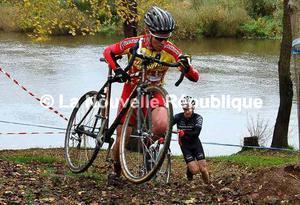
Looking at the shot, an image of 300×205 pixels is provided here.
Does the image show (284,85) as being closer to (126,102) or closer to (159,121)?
(126,102)

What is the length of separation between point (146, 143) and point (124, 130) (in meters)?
0.36

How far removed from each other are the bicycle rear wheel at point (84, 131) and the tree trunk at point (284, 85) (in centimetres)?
788

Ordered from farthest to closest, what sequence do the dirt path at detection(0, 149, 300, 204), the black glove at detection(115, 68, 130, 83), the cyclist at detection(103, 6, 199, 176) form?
the black glove at detection(115, 68, 130, 83) < the cyclist at detection(103, 6, 199, 176) < the dirt path at detection(0, 149, 300, 204)

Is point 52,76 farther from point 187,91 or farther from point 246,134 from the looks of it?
point 246,134

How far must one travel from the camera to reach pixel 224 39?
47.3m

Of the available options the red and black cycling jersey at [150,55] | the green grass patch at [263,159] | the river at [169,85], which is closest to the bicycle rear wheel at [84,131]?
the red and black cycling jersey at [150,55]

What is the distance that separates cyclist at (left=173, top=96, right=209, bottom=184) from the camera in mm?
8156

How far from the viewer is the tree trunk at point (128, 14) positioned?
1331 centimetres

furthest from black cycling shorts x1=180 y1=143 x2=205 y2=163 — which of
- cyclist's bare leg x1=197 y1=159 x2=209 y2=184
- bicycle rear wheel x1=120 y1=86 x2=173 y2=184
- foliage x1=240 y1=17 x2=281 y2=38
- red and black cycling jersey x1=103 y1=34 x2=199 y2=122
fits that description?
foliage x1=240 y1=17 x2=281 y2=38

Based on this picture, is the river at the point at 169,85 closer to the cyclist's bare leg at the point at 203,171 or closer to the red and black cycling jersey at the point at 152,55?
the cyclist's bare leg at the point at 203,171

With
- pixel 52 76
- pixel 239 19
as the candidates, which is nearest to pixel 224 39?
pixel 239 19

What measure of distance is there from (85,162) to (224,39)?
136ft

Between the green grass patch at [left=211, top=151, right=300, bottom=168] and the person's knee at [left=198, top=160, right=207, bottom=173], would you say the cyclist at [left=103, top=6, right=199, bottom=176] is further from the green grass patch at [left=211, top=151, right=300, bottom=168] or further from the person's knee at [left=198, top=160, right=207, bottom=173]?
the green grass patch at [left=211, top=151, right=300, bottom=168]

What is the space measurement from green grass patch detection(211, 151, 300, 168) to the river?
111 inches
